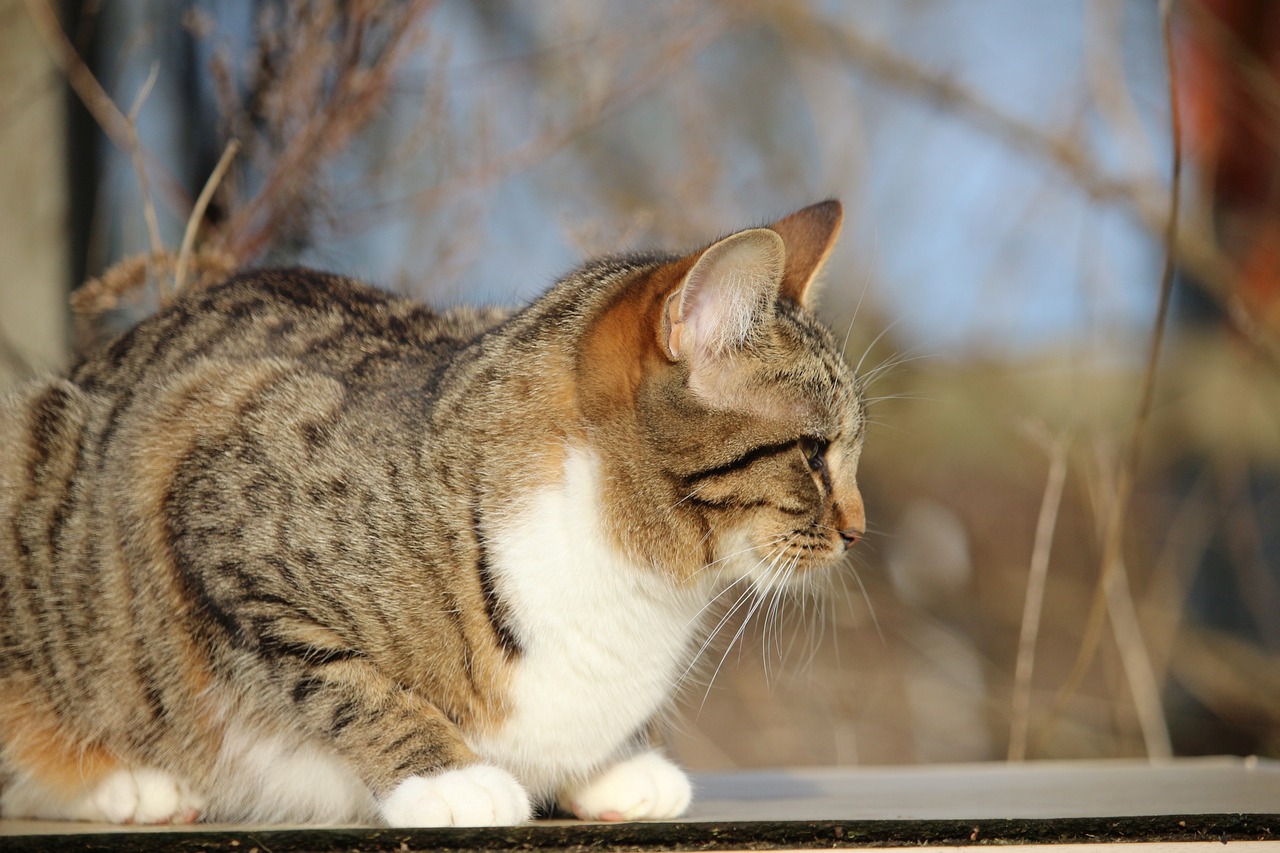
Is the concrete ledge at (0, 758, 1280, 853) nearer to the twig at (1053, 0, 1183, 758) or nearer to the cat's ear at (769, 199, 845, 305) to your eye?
the cat's ear at (769, 199, 845, 305)

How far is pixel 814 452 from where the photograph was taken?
1.78m

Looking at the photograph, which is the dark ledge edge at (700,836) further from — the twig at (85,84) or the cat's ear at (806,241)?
the twig at (85,84)

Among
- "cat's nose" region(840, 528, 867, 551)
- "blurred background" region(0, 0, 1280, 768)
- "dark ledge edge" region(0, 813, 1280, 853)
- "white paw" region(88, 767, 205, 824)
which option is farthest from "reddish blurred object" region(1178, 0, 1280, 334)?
"white paw" region(88, 767, 205, 824)

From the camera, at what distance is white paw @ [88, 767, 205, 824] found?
1.78 m

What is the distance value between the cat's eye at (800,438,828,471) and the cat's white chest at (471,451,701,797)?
0.95 ft

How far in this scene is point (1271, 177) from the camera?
16.3 feet

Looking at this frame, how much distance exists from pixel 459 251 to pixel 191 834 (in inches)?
83.1

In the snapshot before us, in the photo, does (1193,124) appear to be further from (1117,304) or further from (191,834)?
(191,834)

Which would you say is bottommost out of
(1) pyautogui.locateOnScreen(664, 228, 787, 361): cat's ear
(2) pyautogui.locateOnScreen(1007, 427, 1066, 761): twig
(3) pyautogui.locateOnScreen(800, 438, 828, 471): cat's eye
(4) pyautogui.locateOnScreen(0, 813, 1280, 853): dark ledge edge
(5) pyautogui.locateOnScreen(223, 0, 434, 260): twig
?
(2) pyautogui.locateOnScreen(1007, 427, 1066, 761): twig

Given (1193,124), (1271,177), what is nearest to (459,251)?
(1193,124)

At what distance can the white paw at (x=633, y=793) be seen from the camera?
5.87 ft

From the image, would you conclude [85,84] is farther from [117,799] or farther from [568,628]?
[568,628]

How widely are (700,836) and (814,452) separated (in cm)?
65

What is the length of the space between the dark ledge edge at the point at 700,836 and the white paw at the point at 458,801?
9 centimetres
